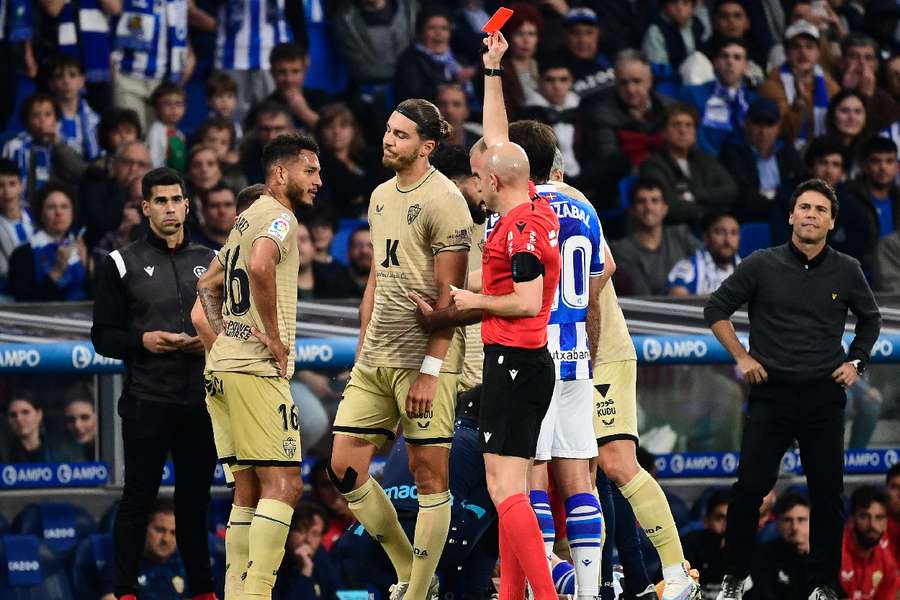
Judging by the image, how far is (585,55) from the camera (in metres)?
14.0

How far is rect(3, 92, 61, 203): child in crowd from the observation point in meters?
12.1

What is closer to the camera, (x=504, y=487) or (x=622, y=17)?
(x=504, y=487)

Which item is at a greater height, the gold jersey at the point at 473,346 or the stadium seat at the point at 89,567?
the gold jersey at the point at 473,346

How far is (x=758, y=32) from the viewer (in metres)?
15.3

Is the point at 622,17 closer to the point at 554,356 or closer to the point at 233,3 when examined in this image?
the point at 233,3

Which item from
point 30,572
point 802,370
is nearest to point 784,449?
point 802,370

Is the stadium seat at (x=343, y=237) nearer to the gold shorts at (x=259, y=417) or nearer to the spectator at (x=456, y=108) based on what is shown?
the spectator at (x=456, y=108)

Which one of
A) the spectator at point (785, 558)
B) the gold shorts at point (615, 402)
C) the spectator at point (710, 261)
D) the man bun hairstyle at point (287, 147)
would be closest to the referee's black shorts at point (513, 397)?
the gold shorts at point (615, 402)

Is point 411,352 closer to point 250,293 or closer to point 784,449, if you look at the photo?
point 250,293

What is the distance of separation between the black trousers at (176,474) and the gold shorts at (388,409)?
0.95m

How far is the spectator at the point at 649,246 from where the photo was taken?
479 inches

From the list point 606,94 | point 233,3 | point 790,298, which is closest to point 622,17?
point 606,94

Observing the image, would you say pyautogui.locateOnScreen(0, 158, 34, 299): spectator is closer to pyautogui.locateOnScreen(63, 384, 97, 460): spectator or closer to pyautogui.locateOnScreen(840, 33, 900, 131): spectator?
pyautogui.locateOnScreen(63, 384, 97, 460): spectator

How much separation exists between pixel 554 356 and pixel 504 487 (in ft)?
2.25
